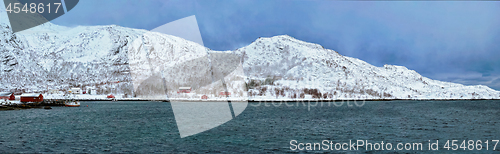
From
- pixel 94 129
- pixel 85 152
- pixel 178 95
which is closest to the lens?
pixel 85 152

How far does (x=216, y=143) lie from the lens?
A: 38.0 m

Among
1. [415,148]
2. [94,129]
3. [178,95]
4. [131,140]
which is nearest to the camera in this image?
[415,148]

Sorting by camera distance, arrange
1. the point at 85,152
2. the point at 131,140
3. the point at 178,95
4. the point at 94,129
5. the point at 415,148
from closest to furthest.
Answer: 1. the point at 85,152
2. the point at 415,148
3. the point at 131,140
4. the point at 94,129
5. the point at 178,95

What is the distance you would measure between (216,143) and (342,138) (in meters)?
16.0

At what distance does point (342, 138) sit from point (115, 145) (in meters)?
26.8

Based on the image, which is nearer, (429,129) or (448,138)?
(448,138)

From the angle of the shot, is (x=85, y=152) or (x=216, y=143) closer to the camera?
(x=85, y=152)

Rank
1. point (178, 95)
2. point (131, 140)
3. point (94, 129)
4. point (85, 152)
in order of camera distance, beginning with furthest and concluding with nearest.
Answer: point (178, 95)
point (94, 129)
point (131, 140)
point (85, 152)

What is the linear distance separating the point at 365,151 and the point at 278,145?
9039 mm

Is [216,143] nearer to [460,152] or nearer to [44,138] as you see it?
[44,138]

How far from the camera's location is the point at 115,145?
37.0m

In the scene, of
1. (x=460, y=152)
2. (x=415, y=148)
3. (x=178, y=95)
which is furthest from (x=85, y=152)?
(x=178, y=95)

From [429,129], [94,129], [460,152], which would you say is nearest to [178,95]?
[94,129]

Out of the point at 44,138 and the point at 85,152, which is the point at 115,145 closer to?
the point at 85,152
